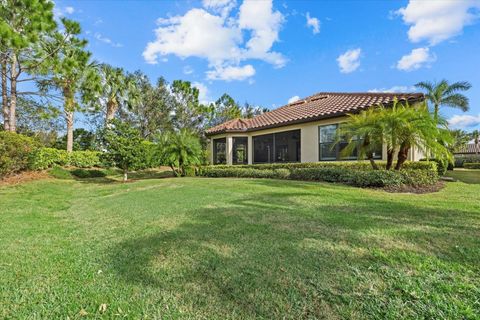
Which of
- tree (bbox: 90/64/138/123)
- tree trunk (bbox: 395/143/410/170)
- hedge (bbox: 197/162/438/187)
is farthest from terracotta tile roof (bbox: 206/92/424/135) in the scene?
tree (bbox: 90/64/138/123)

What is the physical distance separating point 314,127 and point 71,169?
53.2 feet

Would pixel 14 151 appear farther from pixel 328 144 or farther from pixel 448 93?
pixel 448 93

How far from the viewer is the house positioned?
13.1m

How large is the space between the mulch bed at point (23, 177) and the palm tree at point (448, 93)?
2715 centimetres

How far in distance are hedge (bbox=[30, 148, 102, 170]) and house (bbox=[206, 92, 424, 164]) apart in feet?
29.4

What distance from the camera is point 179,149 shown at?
15.5 m

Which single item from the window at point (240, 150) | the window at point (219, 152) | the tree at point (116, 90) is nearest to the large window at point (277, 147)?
the window at point (240, 150)

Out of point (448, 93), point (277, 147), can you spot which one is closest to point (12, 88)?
point (277, 147)

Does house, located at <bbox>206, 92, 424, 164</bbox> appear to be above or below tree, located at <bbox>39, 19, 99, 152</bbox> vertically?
below

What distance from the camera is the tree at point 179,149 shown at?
15.4 meters

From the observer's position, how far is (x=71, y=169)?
58.7ft

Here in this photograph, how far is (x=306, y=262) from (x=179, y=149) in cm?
1333

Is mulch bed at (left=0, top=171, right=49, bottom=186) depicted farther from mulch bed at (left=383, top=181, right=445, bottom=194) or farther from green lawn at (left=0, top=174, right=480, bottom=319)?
mulch bed at (left=383, top=181, right=445, bottom=194)

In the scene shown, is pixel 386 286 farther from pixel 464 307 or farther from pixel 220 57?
pixel 220 57
